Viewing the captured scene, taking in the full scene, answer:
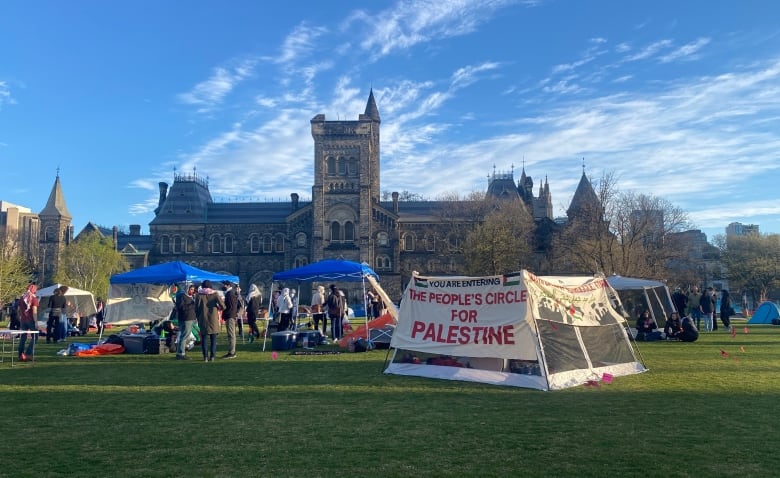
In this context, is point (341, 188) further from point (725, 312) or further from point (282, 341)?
point (282, 341)

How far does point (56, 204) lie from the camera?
66375 millimetres

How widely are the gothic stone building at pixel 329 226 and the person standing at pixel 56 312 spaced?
35393mm

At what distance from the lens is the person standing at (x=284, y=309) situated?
66.8 feet

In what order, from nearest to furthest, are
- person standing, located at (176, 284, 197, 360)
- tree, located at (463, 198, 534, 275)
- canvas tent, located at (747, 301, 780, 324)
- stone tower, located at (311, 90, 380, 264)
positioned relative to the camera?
person standing, located at (176, 284, 197, 360) → canvas tent, located at (747, 301, 780, 324) → tree, located at (463, 198, 534, 275) → stone tower, located at (311, 90, 380, 264)

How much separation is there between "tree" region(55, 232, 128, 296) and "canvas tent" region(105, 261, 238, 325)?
4382 cm

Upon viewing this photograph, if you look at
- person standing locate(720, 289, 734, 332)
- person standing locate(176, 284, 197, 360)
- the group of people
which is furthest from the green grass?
person standing locate(720, 289, 734, 332)

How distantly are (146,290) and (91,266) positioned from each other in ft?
151

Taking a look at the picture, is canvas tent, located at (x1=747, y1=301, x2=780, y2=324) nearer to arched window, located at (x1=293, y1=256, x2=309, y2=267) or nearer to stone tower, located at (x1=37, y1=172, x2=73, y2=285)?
arched window, located at (x1=293, y1=256, x2=309, y2=267)

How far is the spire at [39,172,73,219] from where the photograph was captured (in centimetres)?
6597

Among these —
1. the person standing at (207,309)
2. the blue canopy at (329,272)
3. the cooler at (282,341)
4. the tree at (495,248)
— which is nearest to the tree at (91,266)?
the tree at (495,248)

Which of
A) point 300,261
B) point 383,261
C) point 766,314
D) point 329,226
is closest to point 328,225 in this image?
point 329,226

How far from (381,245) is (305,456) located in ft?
176

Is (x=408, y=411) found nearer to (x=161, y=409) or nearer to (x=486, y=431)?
(x=486, y=431)

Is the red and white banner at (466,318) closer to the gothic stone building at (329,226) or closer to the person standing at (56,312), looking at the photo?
the person standing at (56,312)
